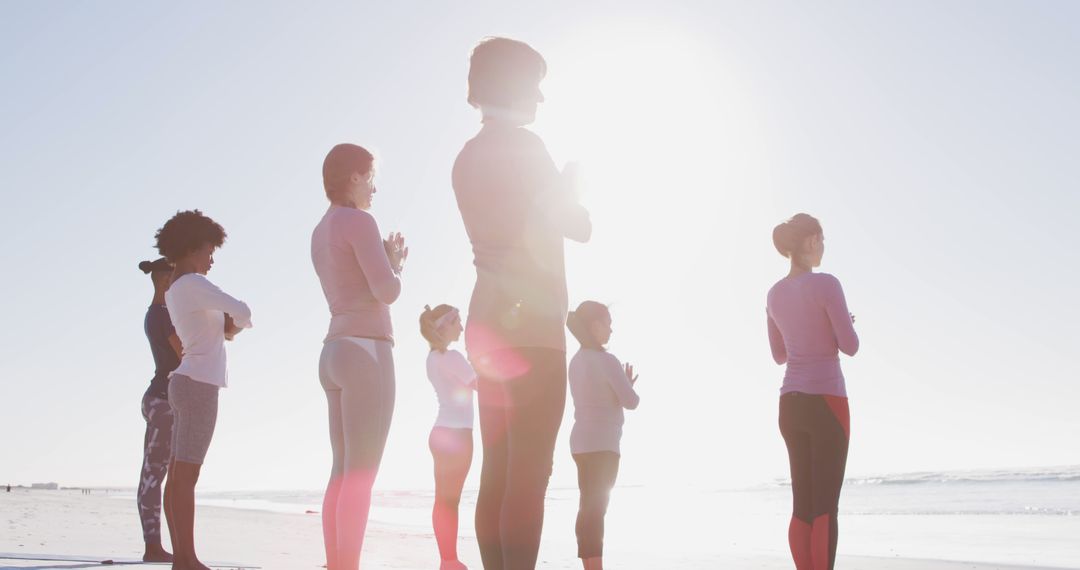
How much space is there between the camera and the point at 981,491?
1262 inches

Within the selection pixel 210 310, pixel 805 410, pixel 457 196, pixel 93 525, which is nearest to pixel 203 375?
pixel 210 310

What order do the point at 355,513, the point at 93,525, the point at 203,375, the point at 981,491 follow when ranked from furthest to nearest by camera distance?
the point at 981,491 → the point at 93,525 → the point at 203,375 → the point at 355,513

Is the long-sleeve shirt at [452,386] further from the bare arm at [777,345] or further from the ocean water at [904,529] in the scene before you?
the ocean water at [904,529]

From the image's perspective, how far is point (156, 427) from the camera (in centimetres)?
593

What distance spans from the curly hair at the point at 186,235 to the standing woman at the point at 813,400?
10.8 feet

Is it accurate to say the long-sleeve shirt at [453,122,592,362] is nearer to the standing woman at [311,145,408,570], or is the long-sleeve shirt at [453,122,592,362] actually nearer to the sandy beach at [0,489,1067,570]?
the standing woman at [311,145,408,570]

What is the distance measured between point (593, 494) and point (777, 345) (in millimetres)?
1556

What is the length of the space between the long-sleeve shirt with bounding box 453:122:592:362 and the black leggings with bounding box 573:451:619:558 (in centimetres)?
288

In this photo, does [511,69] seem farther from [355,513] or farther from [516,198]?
[355,513]

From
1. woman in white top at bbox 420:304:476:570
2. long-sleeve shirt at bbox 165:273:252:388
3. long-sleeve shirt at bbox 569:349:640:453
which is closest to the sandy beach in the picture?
woman in white top at bbox 420:304:476:570

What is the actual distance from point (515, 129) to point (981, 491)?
3414 centimetres

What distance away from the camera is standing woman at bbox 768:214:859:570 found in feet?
14.4

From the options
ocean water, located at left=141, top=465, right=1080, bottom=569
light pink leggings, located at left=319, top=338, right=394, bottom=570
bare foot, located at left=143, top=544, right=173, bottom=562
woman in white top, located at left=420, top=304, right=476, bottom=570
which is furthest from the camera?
ocean water, located at left=141, top=465, right=1080, bottom=569

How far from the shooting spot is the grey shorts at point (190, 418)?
475 centimetres
